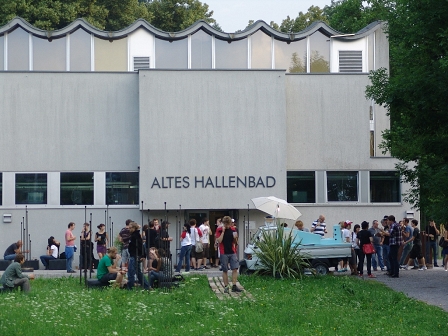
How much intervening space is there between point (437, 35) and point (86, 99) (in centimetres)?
1792

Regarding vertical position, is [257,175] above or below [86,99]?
below

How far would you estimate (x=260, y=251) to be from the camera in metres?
24.6

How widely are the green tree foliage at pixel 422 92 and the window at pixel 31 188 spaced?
16400 mm

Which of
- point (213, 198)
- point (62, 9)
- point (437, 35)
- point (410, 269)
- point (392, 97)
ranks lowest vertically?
point (410, 269)

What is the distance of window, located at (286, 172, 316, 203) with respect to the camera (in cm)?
3622

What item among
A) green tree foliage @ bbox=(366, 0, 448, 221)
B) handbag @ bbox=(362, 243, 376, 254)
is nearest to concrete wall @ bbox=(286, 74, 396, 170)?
handbag @ bbox=(362, 243, 376, 254)

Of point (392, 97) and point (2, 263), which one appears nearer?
point (392, 97)

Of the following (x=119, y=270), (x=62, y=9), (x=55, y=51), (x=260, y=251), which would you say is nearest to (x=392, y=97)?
(x=260, y=251)

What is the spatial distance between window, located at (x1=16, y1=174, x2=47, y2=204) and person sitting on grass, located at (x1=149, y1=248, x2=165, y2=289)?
1333 centimetres

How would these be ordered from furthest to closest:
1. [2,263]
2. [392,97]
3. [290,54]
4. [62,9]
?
[62,9], [290,54], [2,263], [392,97]

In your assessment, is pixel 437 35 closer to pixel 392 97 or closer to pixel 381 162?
pixel 392 97

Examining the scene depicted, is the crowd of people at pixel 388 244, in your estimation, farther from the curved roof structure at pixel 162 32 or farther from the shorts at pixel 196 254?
the curved roof structure at pixel 162 32

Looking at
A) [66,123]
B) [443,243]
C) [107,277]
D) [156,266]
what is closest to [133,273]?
[107,277]

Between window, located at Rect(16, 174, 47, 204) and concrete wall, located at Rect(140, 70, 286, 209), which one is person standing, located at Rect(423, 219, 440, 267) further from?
window, located at Rect(16, 174, 47, 204)
